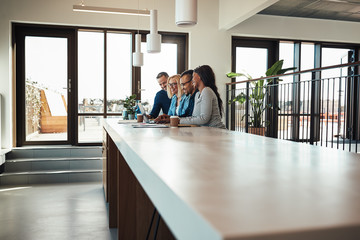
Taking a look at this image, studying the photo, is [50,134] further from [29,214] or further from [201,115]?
[201,115]

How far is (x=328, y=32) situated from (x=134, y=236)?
6054mm

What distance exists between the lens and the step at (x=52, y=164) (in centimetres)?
482

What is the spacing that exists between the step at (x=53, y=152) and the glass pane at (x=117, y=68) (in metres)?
0.87

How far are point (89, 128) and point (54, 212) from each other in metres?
2.62

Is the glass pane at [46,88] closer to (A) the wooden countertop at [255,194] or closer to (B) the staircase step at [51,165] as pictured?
(B) the staircase step at [51,165]

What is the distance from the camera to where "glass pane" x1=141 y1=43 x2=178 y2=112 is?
5.95 m

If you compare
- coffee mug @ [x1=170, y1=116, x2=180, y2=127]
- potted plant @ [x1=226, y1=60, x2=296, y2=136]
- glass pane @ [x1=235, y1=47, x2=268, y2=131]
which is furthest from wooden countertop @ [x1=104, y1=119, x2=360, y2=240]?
glass pane @ [x1=235, y1=47, x2=268, y2=131]

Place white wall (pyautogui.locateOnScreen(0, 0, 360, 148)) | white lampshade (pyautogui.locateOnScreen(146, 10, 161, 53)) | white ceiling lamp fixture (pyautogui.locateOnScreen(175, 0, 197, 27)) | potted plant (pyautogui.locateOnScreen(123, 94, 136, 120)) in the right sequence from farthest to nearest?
white wall (pyautogui.locateOnScreen(0, 0, 360, 148)) → potted plant (pyautogui.locateOnScreen(123, 94, 136, 120)) → white lampshade (pyautogui.locateOnScreen(146, 10, 161, 53)) → white ceiling lamp fixture (pyautogui.locateOnScreen(175, 0, 197, 27))

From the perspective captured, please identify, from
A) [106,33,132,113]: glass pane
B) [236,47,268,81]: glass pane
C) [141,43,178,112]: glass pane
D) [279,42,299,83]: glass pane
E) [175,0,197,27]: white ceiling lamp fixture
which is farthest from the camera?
[279,42,299,83]: glass pane

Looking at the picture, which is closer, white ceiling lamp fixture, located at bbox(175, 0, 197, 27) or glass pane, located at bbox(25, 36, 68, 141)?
white ceiling lamp fixture, located at bbox(175, 0, 197, 27)

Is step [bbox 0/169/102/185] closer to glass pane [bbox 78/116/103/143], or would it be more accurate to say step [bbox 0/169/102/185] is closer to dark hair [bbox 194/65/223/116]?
glass pane [bbox 78/116/103/143]

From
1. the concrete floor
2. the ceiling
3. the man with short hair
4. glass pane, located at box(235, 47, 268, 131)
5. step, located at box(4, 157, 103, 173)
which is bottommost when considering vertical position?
the concrete floor

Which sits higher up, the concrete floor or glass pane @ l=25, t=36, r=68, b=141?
glass pane @ l=25, t=36, r=68, b=141

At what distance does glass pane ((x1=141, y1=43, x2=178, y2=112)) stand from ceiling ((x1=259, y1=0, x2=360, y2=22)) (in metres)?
1.89
